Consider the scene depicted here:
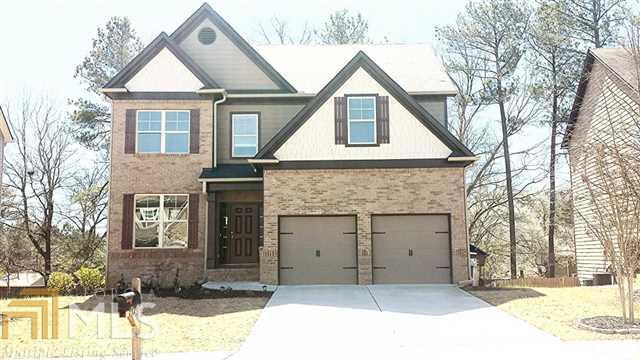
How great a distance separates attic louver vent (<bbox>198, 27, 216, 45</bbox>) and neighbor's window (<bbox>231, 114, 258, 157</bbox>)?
10.2 feet

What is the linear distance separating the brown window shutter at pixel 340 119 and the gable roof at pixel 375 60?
111 inches

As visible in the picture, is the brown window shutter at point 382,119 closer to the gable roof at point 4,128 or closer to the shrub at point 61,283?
the shrub at point 61,283

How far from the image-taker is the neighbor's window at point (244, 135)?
65.4 ft

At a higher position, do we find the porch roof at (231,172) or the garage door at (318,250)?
the porch roof at (231,172)

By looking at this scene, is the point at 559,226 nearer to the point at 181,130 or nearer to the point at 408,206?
the point at 408,206

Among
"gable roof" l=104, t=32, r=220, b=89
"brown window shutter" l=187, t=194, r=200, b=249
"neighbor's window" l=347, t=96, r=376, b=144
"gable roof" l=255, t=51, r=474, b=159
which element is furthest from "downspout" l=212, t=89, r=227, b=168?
"neighbor's window" l=347, t=96, r=376, b=144

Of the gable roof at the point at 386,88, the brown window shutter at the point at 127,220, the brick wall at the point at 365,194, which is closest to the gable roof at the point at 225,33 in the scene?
the gable roof at the point at 386,88

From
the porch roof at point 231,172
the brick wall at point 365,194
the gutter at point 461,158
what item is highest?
the gutter at point 461,158

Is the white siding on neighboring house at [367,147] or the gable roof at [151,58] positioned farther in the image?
the gable roof at [151,58]

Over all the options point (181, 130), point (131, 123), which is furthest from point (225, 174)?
point (131, 123)

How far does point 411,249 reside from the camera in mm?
17266

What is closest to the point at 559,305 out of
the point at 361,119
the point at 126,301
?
the point at 361,119

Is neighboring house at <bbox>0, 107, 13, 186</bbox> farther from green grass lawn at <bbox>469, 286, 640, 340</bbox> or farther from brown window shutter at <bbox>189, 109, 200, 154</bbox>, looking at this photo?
green grass lawn at <bbox>469, 286, 640, 340</bbox>

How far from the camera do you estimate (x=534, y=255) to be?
104 feet
